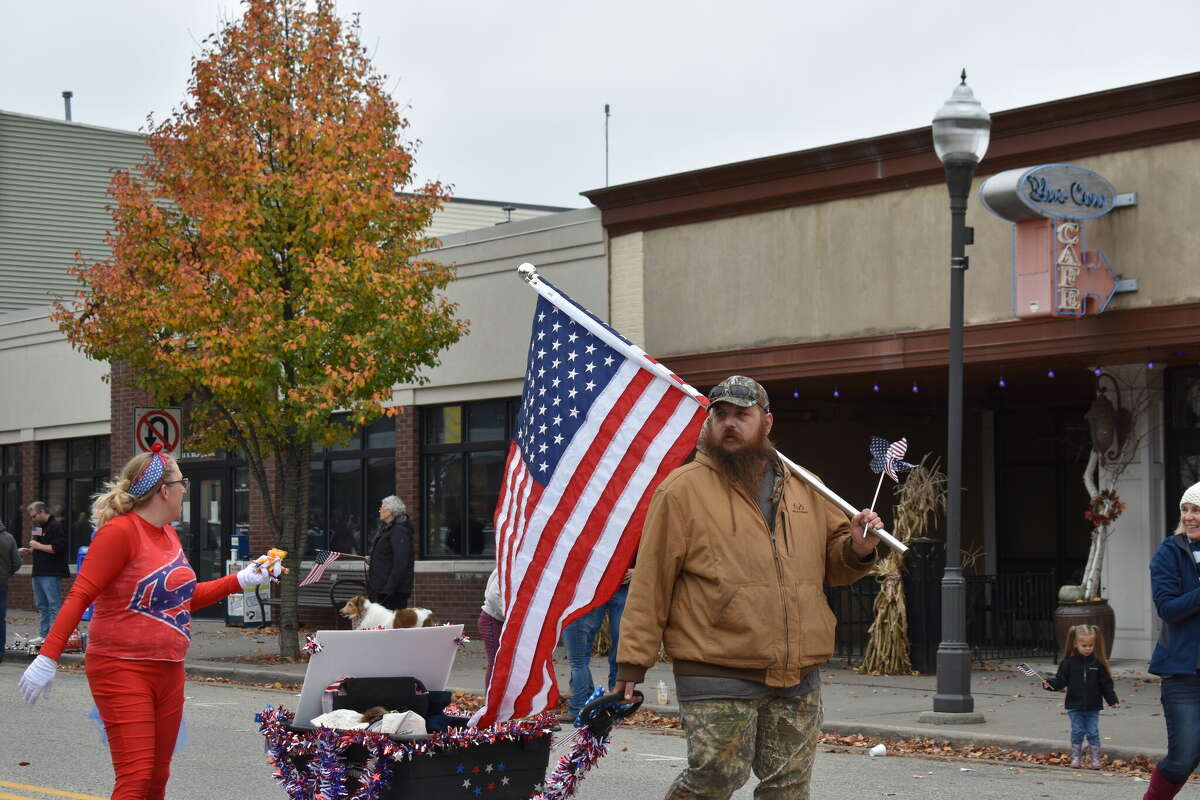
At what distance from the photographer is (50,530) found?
21.5 metres

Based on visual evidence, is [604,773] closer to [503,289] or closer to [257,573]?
[257,573]

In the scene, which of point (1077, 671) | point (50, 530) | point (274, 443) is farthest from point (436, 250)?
point (1077, 671)

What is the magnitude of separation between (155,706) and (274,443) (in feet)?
43.1

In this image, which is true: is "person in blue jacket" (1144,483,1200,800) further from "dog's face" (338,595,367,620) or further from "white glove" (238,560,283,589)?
"dog's face" (338,595,367,620)

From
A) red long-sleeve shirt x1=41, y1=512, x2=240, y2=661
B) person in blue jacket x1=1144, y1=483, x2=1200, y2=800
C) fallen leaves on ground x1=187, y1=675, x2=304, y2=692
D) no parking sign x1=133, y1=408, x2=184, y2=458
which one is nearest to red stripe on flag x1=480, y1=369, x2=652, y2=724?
red long-sleeve shirt x1=41, y1=512, x2=240, y2=661

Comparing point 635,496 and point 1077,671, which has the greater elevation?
point 635,496

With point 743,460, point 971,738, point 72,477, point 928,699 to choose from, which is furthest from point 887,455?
point 72,477

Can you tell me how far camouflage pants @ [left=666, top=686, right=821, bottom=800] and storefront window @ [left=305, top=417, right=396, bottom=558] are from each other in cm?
1841

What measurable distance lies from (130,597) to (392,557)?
36.0 feet

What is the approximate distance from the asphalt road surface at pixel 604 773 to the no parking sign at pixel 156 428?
6719 millimetres

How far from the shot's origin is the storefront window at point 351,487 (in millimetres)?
24375

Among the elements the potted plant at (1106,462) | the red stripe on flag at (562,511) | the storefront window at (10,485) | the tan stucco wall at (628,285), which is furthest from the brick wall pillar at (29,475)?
the red stripe on flag at (562,511)

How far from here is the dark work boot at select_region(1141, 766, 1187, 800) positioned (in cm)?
810

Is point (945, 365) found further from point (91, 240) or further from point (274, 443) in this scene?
point (91, 240)
